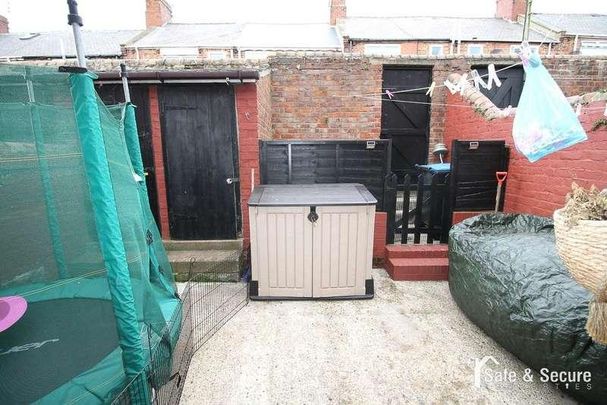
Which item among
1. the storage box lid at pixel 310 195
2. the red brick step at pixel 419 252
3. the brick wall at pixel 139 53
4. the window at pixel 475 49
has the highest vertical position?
the window at pixel 475 49

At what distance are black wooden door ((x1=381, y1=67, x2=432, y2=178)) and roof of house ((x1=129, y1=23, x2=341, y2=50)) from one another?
7.99m

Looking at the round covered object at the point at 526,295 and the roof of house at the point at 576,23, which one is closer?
the round covered object at the point at 526,295

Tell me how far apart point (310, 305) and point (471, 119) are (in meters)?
4.75

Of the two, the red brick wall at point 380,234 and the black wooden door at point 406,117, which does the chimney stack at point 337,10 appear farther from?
the red brick wall at point 380,234

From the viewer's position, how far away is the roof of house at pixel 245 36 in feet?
43.5

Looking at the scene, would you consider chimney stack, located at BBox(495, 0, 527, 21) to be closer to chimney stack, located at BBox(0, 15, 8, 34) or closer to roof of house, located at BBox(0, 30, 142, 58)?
roof of house, located at BBox(0, 30, 142, 58)

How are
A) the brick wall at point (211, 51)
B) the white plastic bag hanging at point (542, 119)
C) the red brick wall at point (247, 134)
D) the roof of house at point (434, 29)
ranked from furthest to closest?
the roof of house at point (434, 29) → the brick wall at point (211, 51) → the red brick wall at point (247, 134) → the white plastic bag hanging at point (542, 119)

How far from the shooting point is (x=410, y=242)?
476 cm

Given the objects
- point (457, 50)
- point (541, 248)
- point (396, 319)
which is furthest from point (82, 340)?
point (457, 50)

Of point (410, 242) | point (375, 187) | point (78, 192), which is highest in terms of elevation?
point (78, 192)

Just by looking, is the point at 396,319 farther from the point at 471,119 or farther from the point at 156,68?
the point at 156,68

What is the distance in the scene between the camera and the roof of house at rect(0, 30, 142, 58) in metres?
13.7

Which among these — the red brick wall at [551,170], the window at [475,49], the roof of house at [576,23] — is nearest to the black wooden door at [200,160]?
the red brick wall at [551,170]

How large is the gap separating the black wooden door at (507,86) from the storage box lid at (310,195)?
439 cm
